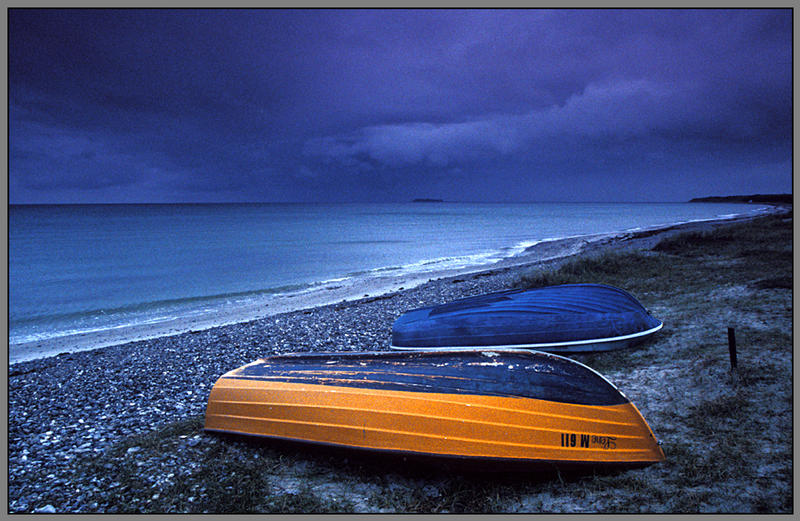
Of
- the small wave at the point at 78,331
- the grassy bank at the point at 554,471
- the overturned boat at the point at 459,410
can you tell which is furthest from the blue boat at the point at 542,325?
the small wave at the point at 78,331

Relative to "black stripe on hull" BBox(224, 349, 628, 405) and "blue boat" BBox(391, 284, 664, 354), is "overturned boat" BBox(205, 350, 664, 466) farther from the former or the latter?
"blue boat" BBox(391, 284, 664, 354)

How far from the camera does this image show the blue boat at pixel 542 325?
23.7ft

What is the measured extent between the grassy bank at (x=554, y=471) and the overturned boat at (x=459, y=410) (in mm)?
251

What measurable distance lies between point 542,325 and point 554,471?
379cm

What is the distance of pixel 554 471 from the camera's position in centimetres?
393

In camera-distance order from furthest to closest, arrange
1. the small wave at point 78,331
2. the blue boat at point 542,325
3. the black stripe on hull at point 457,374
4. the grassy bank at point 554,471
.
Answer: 1. the small wave at point 78,331
2. the blue boat at point 542,325
3. the black stripe on hull at point 457,374
4. the grassy bank at point 554,471

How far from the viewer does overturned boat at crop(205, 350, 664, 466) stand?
12.8ft

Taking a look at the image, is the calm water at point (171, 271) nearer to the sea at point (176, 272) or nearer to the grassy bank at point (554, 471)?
the sea at point (176, 272)

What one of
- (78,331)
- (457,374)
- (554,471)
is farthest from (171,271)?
(554,471)

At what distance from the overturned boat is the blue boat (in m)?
2.58

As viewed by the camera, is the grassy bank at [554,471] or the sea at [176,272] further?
the sea at [176,272]

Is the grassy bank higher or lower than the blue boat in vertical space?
lower

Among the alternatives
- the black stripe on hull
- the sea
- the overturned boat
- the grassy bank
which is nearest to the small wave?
the sea

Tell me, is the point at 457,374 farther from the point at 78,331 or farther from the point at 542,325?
the point at 78,331
